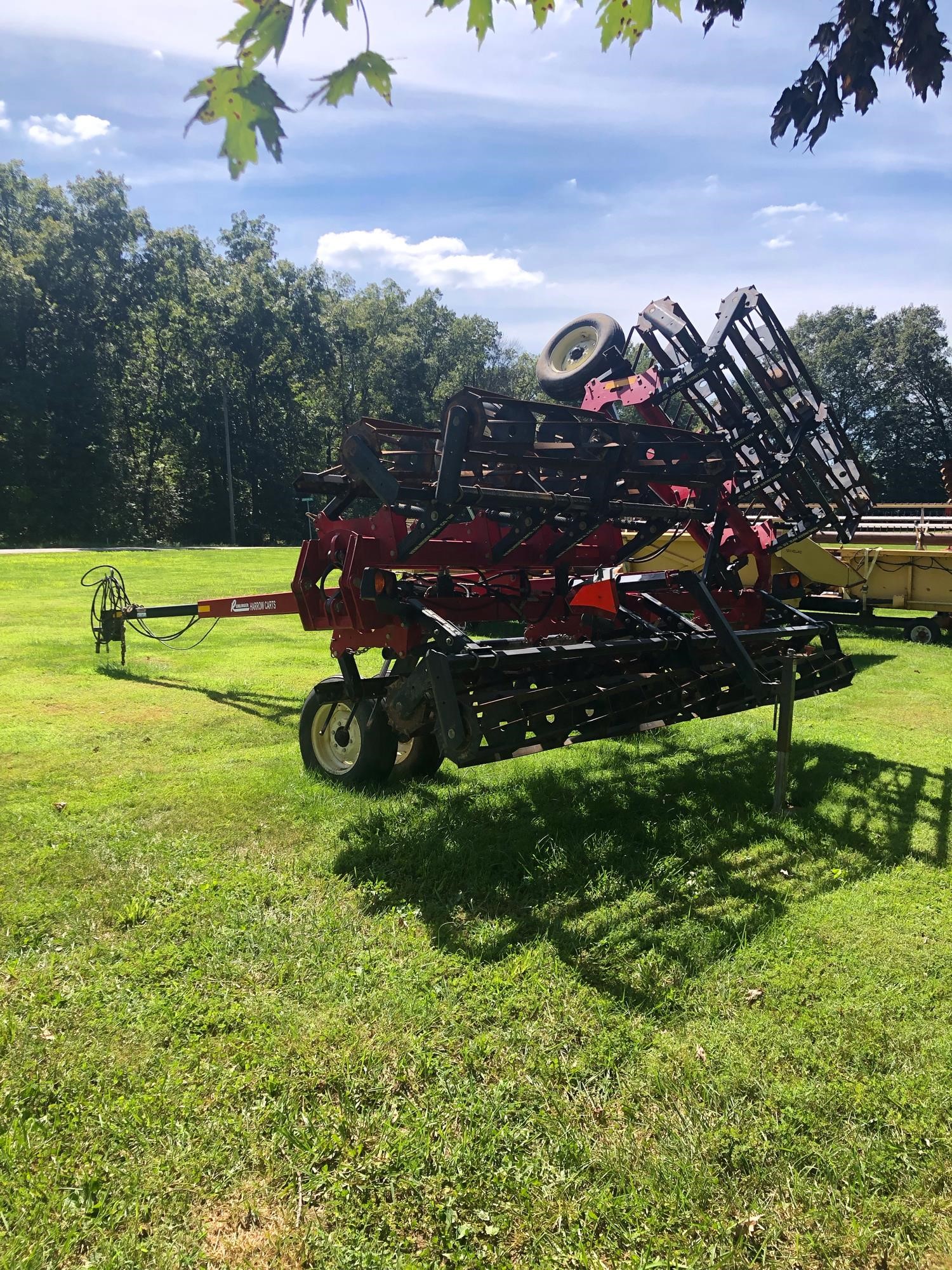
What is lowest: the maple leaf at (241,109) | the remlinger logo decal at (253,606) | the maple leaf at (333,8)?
the remlinger logo decal at (253,606)

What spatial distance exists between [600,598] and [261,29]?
393 cm

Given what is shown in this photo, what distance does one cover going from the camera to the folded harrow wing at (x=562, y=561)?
15.9 feet

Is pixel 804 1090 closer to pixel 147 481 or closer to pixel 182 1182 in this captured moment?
pixel 182 1182

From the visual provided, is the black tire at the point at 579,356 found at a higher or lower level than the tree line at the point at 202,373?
lower

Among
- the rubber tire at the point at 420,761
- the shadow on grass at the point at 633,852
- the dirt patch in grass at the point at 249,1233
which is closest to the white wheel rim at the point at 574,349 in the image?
the shadow on grass at the point at 633,852

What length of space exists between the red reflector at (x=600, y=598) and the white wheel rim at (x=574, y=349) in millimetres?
2767

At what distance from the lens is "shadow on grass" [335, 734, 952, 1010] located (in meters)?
3.89

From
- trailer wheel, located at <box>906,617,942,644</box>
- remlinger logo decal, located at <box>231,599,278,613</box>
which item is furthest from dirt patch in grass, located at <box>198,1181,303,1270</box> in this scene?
trailer wheel, located at <box>906,617,942,644</box>

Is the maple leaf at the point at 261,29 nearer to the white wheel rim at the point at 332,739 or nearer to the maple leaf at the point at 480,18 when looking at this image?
the maple leaf at the point at 480,18

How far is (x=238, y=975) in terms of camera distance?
11.5 feet

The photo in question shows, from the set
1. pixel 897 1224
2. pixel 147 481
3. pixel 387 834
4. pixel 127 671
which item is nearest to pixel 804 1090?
pixel 897 1224

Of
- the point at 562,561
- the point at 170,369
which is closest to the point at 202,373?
the point at 170,369

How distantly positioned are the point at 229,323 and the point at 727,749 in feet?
173

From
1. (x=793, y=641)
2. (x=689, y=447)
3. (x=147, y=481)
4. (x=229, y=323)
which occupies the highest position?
(x=229, y=323)
